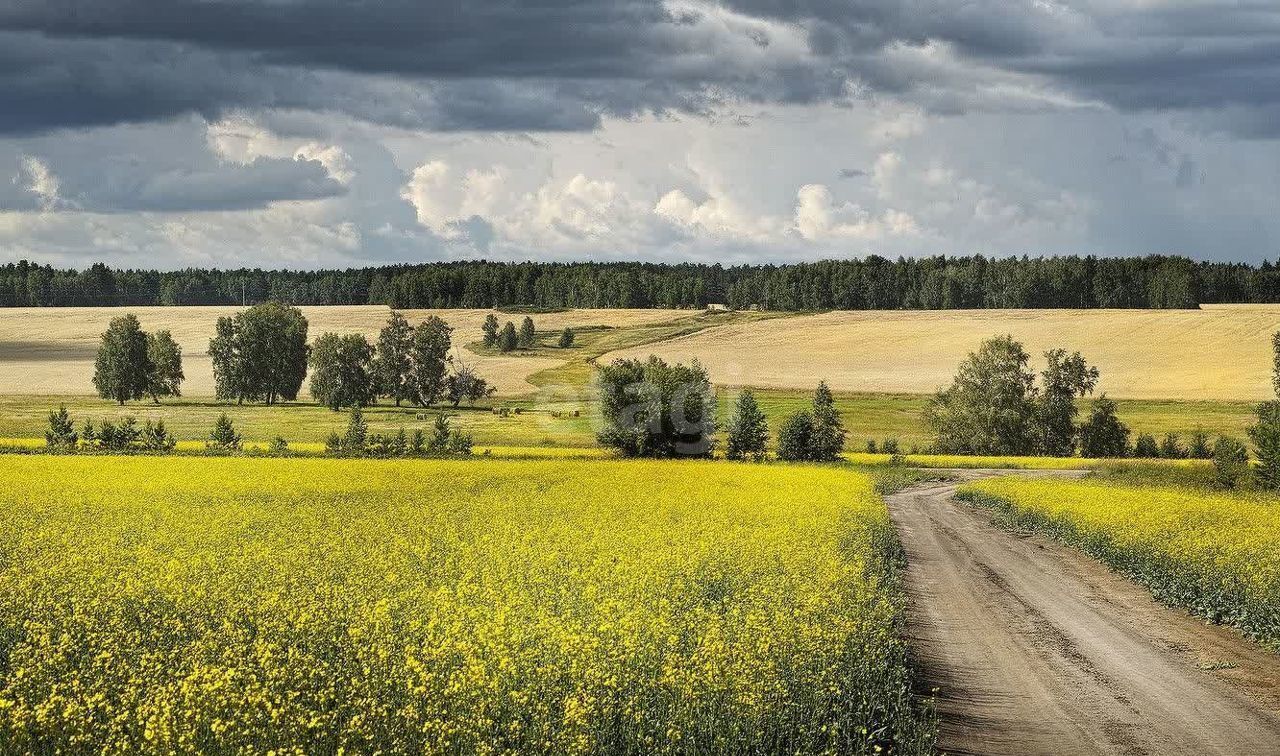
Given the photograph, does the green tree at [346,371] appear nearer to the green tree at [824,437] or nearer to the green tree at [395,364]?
the green tree at [395,364]

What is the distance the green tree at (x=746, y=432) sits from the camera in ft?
226

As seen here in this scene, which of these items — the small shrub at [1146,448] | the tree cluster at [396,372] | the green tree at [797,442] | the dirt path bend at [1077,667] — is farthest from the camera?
the tree cluster at [396,372]

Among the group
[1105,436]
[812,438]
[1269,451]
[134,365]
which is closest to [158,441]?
[812,438]

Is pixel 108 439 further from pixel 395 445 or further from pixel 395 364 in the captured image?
pixel 395 364

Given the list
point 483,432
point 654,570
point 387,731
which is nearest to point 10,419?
point 483,432

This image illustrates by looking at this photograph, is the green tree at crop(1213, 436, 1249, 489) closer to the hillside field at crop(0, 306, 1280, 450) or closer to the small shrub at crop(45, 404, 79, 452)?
the hillside field at crop(0, 306, 1280, 450)

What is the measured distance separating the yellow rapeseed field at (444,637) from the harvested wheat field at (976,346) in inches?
3436

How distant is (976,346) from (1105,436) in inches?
2070

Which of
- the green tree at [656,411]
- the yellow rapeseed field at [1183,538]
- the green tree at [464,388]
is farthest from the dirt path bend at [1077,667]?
the green tree at [464,388]

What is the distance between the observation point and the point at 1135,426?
8725cm

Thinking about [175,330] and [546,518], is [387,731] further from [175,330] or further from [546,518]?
[175,330]

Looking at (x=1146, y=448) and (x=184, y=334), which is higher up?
(x=184, y=334)

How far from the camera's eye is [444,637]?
14.1 m

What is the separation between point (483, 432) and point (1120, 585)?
56.8m
